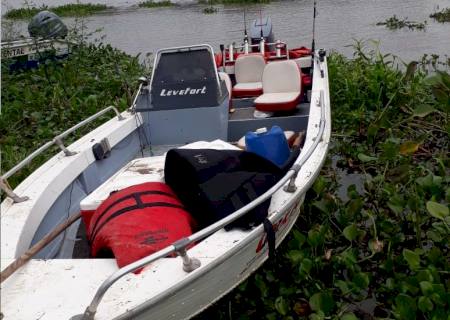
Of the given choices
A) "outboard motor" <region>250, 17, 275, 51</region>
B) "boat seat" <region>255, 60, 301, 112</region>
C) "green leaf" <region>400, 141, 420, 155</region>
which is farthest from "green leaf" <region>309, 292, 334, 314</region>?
"outboard motor" <region>250, 17, 275, 51</region>

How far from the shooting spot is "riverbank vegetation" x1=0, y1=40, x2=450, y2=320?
Result: 286 cm

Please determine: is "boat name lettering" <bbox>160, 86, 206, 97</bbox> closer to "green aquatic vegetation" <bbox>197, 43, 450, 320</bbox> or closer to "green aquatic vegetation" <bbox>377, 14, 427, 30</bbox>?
"green aquatic vegetation" <bbox>197, 43, 450, 320</bbox>

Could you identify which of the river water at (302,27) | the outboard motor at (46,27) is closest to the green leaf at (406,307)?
the river water at (302,27)

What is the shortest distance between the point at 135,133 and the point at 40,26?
21.7 ft

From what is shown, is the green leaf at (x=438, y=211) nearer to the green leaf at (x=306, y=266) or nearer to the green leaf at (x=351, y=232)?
the green leaf at (x=351, y=232)

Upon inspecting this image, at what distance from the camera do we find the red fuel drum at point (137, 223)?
2.41 m

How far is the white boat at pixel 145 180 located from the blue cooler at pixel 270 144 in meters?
0.23

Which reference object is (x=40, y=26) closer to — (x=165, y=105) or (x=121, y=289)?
(x=165, y=105)

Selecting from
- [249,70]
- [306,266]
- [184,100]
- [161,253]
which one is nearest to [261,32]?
[249,70]

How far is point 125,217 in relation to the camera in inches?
102

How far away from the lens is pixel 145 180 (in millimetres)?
3248

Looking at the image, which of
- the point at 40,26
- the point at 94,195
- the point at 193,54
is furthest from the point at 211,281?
the point at 40,26

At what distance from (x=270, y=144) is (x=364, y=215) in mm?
990

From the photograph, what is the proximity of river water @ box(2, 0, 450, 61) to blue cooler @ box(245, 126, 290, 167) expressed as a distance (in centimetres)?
655
